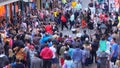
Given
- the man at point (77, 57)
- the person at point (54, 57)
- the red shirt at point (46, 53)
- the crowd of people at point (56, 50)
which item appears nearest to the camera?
the crowd of people at point (56, 50)

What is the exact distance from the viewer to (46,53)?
16562mm

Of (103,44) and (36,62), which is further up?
(103,44)

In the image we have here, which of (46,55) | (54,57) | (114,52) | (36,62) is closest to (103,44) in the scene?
(114,52)

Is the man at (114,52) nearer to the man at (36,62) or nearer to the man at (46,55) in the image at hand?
the man at (46,55)

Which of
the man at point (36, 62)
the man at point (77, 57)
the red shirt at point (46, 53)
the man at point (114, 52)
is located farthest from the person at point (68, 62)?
the man at point (114, 52)

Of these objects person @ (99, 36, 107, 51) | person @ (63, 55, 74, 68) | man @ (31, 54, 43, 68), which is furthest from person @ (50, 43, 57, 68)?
person @ (99, 36, 107, 51)

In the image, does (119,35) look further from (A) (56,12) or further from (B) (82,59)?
(A) (56,12)

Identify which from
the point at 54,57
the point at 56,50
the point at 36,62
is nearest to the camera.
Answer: the point at 36,62

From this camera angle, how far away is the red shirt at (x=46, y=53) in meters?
16.5

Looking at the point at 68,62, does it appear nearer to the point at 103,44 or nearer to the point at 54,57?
the point at 54,57

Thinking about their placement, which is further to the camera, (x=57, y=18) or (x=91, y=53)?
(x=57, y=18)

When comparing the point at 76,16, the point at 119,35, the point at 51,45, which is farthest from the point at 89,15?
the point at 51,45

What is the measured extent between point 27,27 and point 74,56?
9.99m

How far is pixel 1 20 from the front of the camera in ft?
89.2
